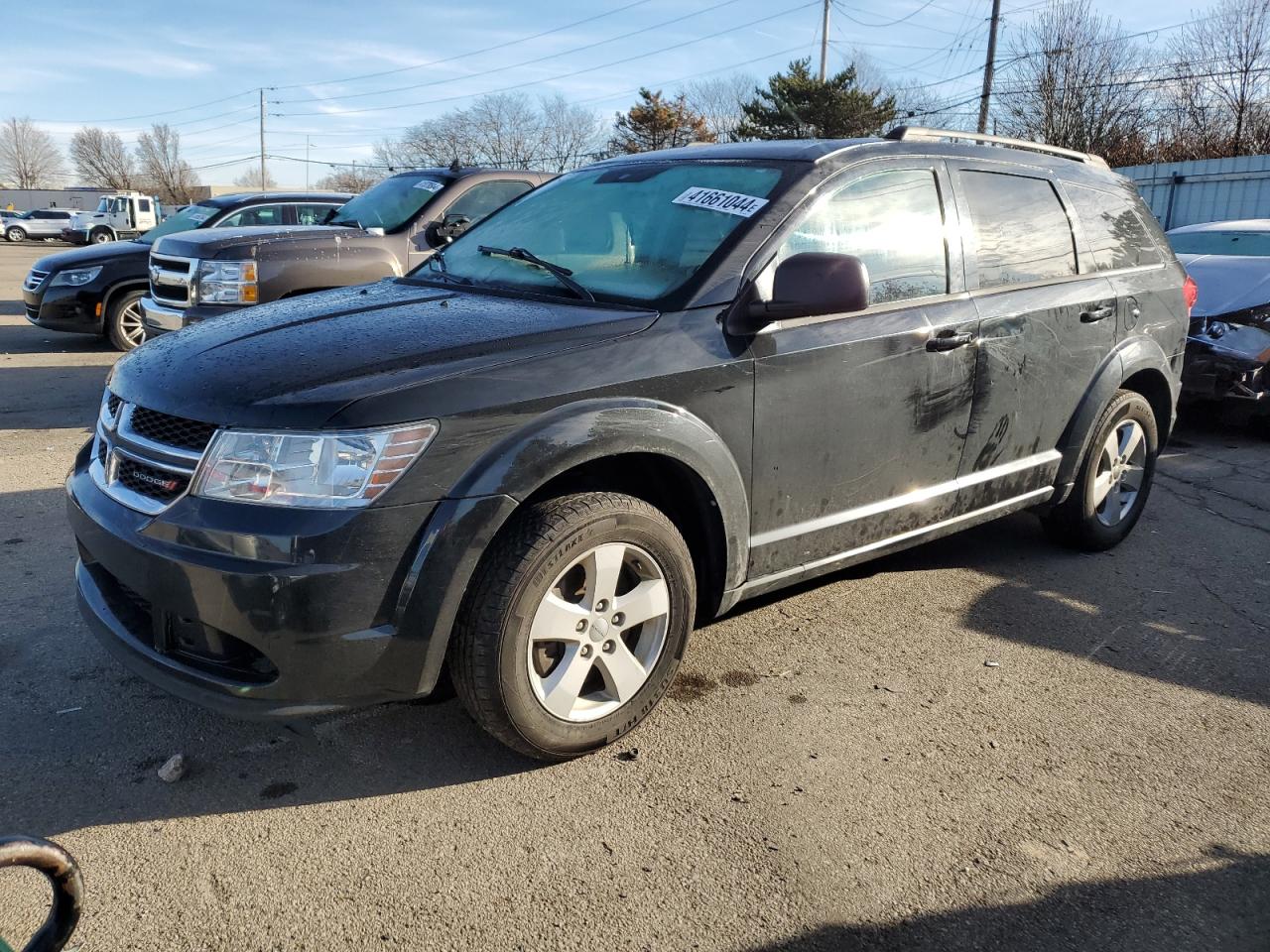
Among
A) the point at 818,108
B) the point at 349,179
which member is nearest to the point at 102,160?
the point at 349,179

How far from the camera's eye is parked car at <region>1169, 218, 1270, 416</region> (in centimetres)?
723

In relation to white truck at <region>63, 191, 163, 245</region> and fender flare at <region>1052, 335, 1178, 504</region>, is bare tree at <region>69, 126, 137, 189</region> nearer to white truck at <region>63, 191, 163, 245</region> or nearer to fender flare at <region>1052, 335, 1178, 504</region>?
white truck at <region>63, 191, 163, 245</region>

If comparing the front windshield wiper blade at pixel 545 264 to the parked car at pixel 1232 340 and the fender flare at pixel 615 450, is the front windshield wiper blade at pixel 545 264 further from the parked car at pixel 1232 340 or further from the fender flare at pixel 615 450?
the parked car at pixel 1232 340

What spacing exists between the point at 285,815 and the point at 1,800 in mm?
759

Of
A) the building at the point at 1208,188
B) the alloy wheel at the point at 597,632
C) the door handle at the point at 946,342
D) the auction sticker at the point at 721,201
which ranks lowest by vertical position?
the alloy wheel at the point at 597,632

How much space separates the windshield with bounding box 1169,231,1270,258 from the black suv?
215 inches

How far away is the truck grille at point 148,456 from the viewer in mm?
2555

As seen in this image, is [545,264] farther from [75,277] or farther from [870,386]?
[75,277]

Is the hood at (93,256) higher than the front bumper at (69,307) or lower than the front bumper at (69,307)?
higher

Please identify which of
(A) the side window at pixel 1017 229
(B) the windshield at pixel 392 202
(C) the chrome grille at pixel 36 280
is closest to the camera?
(A) the side window at pixel 1017 229

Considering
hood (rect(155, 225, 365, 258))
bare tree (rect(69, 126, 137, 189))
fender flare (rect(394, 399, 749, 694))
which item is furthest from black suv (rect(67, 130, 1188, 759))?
bare tree (rect(69, 126, 137, 189))

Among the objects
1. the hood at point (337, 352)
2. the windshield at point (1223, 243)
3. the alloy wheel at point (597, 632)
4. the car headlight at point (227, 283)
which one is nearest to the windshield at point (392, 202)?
the car headlight at point (227, 283)

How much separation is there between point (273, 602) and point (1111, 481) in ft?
13.0

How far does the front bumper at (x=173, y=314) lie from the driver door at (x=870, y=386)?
4677 mm
